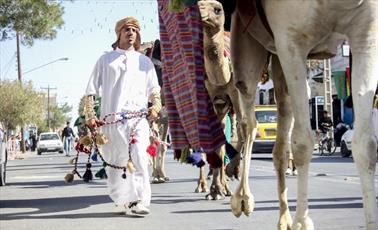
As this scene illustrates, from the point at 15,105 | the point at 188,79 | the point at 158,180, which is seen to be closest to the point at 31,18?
the point at 158,180

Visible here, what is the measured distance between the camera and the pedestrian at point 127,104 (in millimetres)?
8875

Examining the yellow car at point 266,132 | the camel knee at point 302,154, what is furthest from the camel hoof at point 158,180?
the yellow car at point 266,132

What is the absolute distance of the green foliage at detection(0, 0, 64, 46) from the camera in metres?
28.7

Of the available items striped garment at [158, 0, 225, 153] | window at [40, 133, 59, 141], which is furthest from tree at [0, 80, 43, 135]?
striped garment at [158, 0, 225, 153]

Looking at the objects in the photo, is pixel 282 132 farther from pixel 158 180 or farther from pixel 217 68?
pixel 158 180

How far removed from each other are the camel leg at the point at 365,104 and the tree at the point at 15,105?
67.0m

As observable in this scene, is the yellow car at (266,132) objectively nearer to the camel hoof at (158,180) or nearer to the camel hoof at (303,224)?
the camel hoof at (158,180)

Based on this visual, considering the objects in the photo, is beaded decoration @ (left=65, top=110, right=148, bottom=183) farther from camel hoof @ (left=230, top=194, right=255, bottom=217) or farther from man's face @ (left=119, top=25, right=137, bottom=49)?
camel hoof @ (left=230, top=194, right=255, bottom=217)

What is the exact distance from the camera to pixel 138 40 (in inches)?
362

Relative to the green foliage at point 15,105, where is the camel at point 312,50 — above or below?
below

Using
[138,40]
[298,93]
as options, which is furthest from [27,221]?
[298,93]

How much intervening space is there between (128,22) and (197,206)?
263 cm

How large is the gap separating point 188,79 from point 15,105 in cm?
6882

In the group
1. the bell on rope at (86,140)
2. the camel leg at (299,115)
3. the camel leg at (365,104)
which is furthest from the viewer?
the bell on rope at (86,140)
